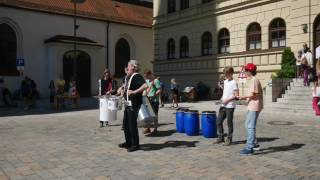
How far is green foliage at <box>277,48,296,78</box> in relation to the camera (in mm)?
20688

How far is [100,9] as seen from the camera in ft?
127

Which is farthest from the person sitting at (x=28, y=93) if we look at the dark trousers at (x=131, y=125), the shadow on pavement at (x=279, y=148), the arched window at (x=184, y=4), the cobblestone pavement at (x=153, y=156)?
the shadow on pavement at (x=279, y=148)

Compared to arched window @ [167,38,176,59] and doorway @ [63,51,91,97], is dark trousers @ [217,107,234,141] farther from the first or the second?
doorway @ [63,51,91,97]

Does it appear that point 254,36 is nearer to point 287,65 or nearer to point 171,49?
point 287,65

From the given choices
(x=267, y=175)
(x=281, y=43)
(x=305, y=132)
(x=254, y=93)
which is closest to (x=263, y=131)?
(x=305, y=132)

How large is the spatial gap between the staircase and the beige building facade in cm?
338

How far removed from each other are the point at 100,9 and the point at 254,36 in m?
18.6

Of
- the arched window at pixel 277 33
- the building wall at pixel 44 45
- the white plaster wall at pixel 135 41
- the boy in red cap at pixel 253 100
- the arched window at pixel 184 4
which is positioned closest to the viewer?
the boy in red cap at pixel 253 100

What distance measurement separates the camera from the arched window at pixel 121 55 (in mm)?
39688

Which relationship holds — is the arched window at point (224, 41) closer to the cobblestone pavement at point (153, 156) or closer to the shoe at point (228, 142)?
the cobblestone pavement at point (153, 156)

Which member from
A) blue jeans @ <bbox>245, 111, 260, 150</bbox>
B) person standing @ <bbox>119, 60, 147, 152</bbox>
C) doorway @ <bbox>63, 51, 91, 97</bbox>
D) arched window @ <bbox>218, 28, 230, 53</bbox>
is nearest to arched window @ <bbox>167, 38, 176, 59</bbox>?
arched window @ <bbox>218, 28, 230, 53</bbox>

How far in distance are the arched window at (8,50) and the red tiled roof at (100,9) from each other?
2.04 metres

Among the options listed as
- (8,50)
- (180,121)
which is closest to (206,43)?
A: (8,50)

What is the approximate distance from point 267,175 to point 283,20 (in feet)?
58.8
